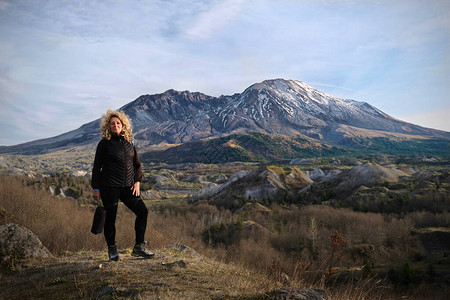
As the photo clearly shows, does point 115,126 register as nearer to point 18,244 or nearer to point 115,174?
point 115,174

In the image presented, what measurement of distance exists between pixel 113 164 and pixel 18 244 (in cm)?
367

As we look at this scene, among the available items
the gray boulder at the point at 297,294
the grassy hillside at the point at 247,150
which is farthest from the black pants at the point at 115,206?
the grassy hillside at the point at 247,150

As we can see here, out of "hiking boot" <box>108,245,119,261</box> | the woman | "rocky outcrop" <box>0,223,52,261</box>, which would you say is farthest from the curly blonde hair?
"rocky outcrop" <box>0,223,52,261</box>

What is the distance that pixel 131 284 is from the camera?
436cm

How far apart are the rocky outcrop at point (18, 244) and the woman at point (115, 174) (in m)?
2.70

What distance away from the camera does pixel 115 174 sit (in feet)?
17.8

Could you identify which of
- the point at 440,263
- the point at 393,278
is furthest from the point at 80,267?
the point at 440,263

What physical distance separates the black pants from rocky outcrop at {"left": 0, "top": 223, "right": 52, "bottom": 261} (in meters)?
2.73

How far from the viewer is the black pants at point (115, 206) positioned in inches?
212

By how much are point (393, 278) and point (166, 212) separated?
30779 mm

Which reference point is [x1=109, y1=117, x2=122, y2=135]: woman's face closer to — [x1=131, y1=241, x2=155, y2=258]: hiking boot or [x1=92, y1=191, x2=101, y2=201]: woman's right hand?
[x1=92, y1=191, x2=101, y2=201]: woman's right hand

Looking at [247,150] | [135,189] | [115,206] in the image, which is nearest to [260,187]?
[135,189]

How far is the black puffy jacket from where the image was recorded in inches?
211

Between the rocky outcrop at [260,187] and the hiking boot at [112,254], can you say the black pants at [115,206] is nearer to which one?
the hiking boot at [112,254]
